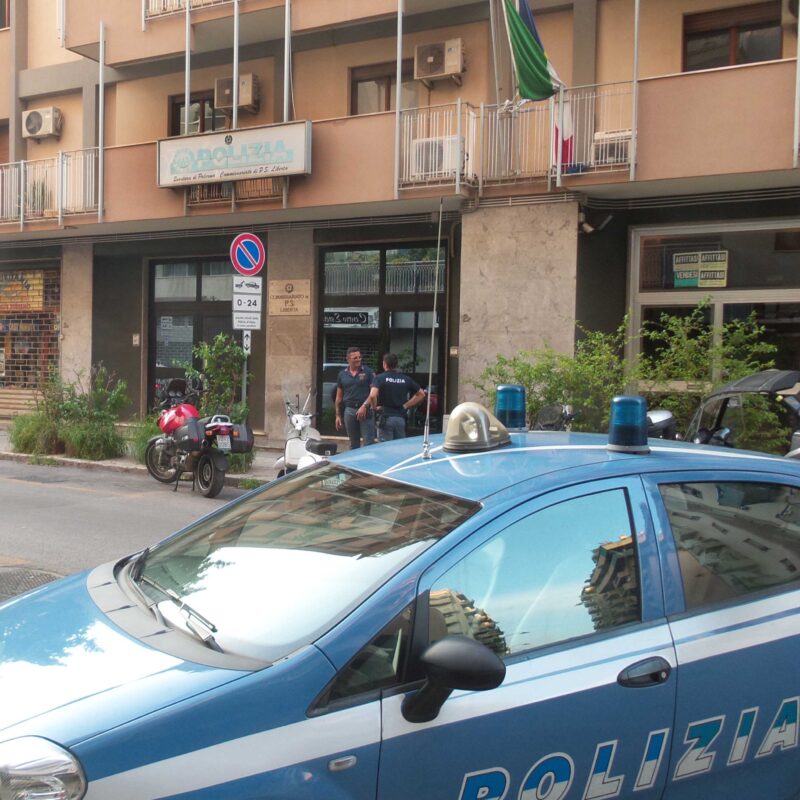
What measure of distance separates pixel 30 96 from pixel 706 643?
18.9 m

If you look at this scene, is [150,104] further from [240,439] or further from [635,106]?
[635,106]

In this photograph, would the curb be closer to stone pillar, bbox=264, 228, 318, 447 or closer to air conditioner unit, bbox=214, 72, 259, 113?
stone pillar, bbox=264, 228, 318, 447

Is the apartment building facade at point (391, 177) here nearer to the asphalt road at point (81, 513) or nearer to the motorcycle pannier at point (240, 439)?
the motorcycle pannier at point (240, 439)

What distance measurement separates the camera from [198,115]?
54.4 ft

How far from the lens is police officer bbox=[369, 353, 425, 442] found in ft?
39.1

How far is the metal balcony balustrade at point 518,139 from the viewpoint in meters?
11.9

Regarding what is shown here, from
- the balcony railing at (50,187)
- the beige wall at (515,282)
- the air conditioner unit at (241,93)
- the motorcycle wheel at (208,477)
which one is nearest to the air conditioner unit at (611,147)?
the beige wall at (515,282)

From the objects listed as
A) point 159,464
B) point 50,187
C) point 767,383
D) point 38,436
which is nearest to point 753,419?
point 767,383

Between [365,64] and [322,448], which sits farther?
[365,64]

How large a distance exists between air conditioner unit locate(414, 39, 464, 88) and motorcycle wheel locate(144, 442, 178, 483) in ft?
22.8

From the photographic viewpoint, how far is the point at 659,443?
10.9ft

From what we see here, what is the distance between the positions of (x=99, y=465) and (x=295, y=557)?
10950 millimetres

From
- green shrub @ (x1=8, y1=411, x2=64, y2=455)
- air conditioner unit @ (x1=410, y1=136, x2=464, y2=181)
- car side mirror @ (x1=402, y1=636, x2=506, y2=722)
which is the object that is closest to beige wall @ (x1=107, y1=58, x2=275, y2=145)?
air conditioner unit @ (x1=410, y1=136, x2=464, y2=181)

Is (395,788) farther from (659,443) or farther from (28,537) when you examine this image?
(28,537)
